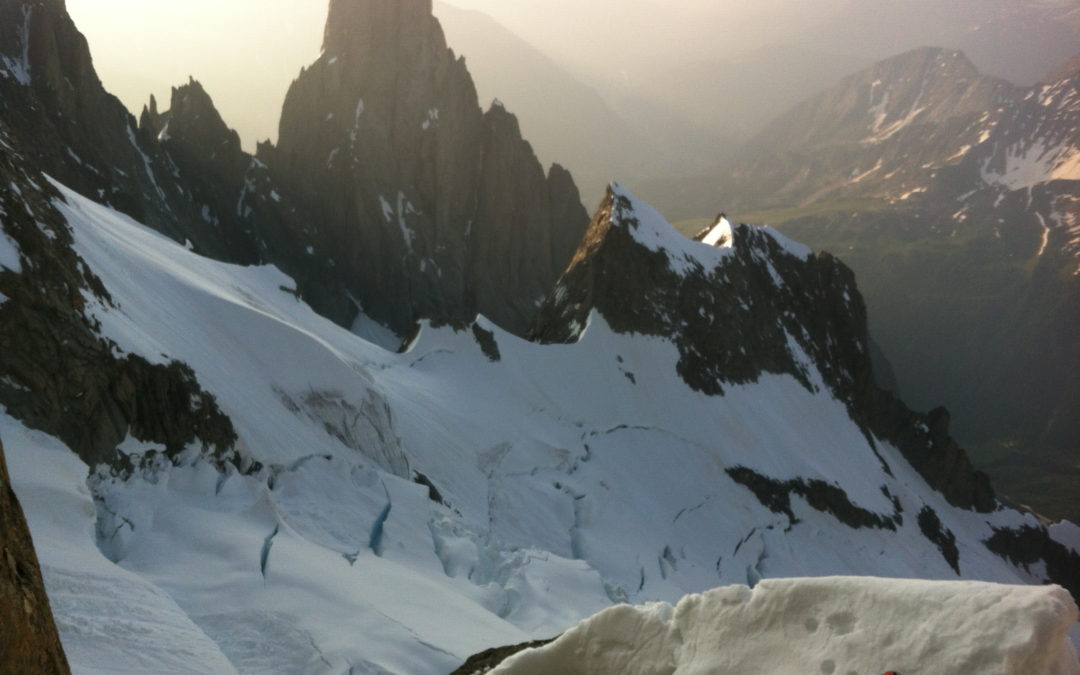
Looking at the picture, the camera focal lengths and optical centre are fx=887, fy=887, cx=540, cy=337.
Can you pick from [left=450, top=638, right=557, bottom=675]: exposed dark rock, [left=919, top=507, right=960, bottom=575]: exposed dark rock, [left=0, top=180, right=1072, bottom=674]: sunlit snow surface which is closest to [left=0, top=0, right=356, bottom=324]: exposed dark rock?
[left=0, top=180, right=1072, bottom=674]: sunlit snow surface

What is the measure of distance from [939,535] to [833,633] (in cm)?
4536

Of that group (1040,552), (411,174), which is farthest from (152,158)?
(1040,552)

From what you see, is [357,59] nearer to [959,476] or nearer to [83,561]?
[959,476]

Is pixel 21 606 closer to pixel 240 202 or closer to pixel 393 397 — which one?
pixel 393 397

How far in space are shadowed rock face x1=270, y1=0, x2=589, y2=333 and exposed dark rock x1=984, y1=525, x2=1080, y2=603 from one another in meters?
45.3

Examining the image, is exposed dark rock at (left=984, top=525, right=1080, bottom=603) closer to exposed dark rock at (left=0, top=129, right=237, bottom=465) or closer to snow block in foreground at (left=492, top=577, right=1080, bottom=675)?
exposed dark rock at (left=0, top=129, right=237, bottom=465)

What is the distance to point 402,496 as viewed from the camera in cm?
2014

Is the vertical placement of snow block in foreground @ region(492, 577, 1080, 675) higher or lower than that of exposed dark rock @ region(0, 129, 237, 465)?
higher

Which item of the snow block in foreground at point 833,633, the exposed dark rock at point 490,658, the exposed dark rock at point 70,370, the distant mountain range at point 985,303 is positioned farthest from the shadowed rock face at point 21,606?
the distant mountain range at point 985,303

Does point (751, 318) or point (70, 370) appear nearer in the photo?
point (70, 370)

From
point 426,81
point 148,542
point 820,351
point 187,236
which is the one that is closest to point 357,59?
point 426,81

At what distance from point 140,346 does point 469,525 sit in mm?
10203

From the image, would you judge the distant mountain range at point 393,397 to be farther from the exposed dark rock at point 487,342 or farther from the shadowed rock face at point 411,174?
the shadowed rock face at point 411,174

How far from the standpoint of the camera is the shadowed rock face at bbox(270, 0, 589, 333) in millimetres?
83125
